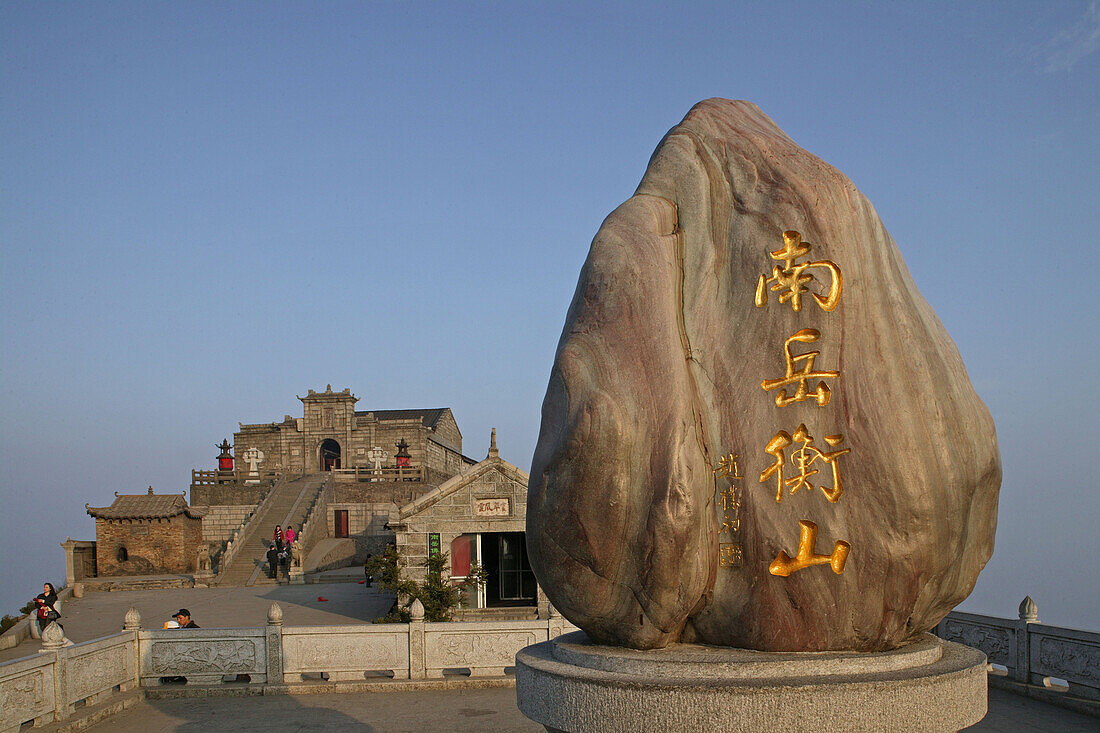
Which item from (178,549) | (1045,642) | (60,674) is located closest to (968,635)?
(1045,642)

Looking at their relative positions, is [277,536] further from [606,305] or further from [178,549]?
[606,305]

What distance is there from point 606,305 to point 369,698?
7582mm

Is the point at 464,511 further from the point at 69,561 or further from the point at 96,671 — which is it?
the point at 69,561

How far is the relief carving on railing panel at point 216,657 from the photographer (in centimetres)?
1129

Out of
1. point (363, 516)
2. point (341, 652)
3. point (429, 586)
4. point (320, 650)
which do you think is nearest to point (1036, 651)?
point (341, 652)

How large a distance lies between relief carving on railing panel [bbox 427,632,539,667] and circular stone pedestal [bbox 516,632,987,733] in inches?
263

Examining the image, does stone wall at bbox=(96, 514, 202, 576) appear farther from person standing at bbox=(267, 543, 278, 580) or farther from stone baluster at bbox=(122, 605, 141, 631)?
stone baluster at bbox=(122, 605, 141, 631)

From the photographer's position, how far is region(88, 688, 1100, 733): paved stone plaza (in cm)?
897

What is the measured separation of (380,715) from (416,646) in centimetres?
159

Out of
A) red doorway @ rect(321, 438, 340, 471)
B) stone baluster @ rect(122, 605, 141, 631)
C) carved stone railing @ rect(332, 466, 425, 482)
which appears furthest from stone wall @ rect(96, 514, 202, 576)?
stone baluster @ rect(122, 605, 141, 631)

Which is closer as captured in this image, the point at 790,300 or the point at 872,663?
the point at 872,663

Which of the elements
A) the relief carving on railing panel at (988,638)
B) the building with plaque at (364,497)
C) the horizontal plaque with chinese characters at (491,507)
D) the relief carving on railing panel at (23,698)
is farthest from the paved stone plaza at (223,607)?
the relief carving on railing panel at (988,638)

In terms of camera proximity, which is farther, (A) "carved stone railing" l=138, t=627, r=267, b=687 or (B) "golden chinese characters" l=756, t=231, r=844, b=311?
(A) "carved stone railing" l=138, t=627, r=267, b=687

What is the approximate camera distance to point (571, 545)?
4844mm
